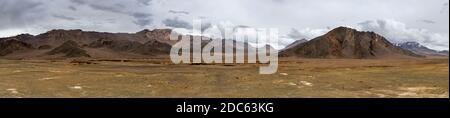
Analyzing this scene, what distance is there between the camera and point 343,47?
111 meters

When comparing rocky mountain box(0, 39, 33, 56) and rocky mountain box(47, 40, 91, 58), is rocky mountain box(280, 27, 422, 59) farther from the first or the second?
rocky mountain box(0, 39, 33, 56)

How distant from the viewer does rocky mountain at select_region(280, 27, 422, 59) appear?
109688 millimetres

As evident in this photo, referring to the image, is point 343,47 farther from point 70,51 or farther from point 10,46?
point 10,46

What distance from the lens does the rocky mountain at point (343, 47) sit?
109688 millimetres

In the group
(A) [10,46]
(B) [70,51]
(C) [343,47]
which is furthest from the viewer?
(A) [10,46]

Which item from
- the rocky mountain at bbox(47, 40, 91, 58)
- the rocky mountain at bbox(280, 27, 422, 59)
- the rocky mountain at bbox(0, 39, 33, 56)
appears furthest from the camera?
the rocky mountain at bbox(0, 39, 33, 56)

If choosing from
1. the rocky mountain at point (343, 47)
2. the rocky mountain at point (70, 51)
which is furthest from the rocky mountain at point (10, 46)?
the rocky mountain at point (343, 47)

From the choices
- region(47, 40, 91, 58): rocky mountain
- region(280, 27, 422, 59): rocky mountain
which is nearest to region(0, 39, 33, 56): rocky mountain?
region(47, 40, 91, 58): rocky mountain

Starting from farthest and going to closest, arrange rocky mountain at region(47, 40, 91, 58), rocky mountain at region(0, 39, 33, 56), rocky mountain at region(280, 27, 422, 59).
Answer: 1. rocky mountain at region(0, 39, 33, 56)
2. rocky mountain at region(47, 40, 91, 58)
3. rocky mountain at region(280, 27, 422, 59)

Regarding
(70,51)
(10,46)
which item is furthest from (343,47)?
(10,46)

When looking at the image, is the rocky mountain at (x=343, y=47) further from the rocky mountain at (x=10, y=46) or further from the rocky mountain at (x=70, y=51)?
the rocky mountain at (x=10, y=46)

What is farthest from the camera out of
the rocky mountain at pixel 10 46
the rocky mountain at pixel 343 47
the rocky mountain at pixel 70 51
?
the rocky mountain at pixel 10 46
